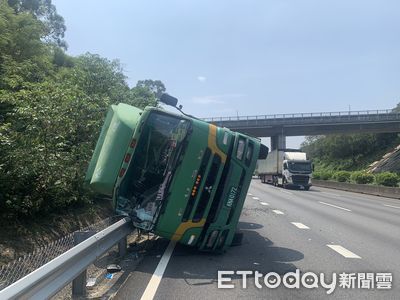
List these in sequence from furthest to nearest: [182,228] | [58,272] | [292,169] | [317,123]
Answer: [317,123], [292,169], [182,228], [58,272]

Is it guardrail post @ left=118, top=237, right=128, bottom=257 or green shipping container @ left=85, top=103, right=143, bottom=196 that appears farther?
guardrail post @ left=118, top=237, right=128, bottom=257

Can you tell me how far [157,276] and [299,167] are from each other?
114 feet

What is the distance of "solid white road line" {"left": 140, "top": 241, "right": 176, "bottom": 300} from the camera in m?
6.13

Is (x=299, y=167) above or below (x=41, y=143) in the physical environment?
above

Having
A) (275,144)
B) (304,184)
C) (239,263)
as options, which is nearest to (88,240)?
(239,263)

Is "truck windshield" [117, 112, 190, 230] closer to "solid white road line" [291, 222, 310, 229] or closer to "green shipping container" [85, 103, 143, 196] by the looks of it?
"green shipping container" [85, 103, 143, 196]

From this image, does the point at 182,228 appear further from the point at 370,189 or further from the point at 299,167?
the point at 299,167

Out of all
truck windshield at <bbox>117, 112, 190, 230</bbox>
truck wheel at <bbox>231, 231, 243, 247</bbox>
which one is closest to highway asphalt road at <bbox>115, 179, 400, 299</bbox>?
truck wheel at <bbox>231, 231, 243, 247</bbox>

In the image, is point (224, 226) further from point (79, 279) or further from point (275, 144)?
point (275, 144)

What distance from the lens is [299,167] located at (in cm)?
4081

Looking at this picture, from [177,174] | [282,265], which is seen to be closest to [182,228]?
[177,174]

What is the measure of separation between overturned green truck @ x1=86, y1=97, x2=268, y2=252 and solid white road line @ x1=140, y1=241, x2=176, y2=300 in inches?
19.7

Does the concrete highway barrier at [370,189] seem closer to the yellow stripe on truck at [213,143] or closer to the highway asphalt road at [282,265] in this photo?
the highway asphalt road at [282,265]

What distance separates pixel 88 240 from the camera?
596 cm
